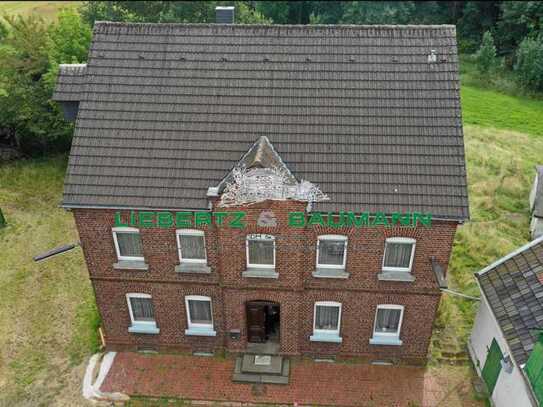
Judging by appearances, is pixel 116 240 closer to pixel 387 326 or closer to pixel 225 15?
pixel 225 15

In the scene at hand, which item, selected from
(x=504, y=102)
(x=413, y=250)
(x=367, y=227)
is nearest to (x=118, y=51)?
(x=367, y=227)

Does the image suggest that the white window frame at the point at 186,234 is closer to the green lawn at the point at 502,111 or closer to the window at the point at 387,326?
the window at the point at 387,326

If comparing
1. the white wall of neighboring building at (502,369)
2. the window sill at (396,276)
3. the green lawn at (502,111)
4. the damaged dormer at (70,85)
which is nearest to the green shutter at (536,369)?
the white wall of neighboring building at (502,369)

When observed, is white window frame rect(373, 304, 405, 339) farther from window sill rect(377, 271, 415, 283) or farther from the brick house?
window sill rect(377, 271, 415, 283)

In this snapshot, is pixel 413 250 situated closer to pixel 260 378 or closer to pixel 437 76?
pixel 437 76

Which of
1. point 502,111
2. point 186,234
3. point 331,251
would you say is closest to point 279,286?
point 331,251
